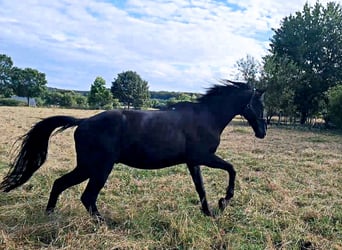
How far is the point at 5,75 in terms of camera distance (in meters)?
69.2

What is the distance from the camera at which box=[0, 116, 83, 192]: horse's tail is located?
4.41 m

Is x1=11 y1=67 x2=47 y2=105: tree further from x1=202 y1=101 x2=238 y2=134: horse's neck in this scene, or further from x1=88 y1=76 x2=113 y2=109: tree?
x1=202 y1=101 x2=238 y2=134: horse's neck

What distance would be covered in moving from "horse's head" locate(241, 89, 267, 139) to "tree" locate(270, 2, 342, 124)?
82.9ft

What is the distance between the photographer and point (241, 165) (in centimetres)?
838

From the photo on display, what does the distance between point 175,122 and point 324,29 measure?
30.6 meters

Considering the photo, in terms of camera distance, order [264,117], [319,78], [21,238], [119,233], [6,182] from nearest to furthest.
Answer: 1. [21,238]
2. [119,233]
3. [6,182]
4. [264,117]
5. [319,78]

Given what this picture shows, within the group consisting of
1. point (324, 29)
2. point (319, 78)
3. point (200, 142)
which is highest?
point (324, 29)

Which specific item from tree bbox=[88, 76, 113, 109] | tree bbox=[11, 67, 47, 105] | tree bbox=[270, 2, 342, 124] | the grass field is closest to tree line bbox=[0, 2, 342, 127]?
tree bbox=[270, 2, 342, 124]

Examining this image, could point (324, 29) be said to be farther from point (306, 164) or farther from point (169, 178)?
point (169, 178)

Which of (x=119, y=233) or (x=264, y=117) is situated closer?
(x=119, y=233)

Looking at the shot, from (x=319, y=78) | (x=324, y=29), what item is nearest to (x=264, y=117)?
(x=319, y=78)

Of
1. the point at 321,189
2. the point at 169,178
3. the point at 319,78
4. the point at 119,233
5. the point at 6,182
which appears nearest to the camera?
the point at 119,233

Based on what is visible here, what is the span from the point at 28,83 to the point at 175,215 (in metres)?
70.4

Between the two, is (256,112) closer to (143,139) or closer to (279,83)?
(143,139)
